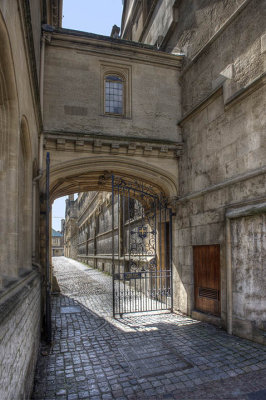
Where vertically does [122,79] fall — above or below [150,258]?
above

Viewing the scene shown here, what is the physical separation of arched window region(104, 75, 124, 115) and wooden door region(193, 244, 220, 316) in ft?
16.0

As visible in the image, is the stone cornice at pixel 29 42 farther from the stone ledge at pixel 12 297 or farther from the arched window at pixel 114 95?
the stone ledge at pixel 12 297

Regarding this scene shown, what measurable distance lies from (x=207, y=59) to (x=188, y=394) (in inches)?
293

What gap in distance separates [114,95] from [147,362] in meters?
7.42

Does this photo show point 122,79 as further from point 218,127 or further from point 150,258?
point 150,258

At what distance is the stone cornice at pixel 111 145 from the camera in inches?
317

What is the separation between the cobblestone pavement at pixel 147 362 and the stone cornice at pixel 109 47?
25.1 feet

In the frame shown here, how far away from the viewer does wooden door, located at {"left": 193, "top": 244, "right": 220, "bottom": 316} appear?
683 cm

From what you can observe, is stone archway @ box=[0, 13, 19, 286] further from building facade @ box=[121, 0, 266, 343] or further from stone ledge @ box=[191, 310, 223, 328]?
stone ledge @ box=[191, 310, 223, 328]

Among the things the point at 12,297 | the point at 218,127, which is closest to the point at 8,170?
the point at 12,297

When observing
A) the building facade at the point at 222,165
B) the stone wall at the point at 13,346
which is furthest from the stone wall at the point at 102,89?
the stone wall at the point at 13,346

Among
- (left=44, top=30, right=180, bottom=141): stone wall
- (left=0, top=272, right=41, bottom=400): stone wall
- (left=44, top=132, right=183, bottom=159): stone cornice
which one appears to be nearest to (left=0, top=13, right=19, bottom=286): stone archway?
(left=0, top=272, right=41, bottom=400): stone wall

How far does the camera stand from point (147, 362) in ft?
15.9

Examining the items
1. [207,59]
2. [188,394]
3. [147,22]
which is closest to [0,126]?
[188,394]
